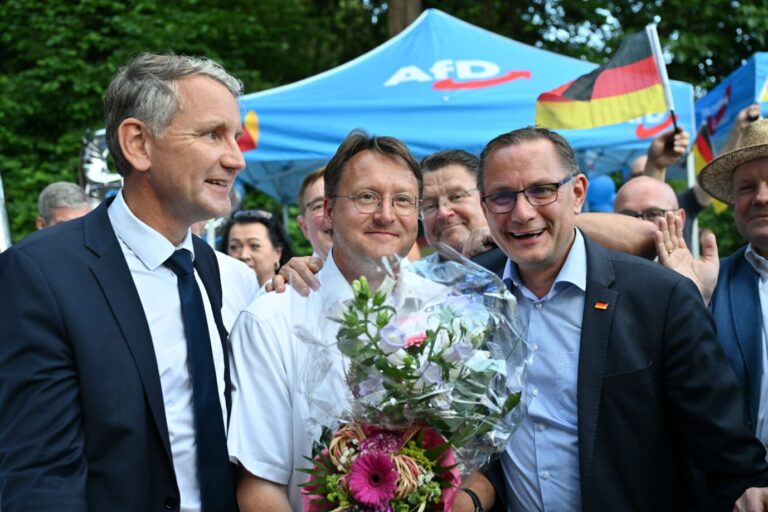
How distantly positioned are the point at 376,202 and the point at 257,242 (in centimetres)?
304

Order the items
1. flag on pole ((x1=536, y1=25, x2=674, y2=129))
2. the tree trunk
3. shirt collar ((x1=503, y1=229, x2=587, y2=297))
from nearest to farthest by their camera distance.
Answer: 1. shirt collar ((x1=503, y1=229, x2=587, y2=297))
2. flag on pole ((x1=536, y1=25, x2=674, y2=129))
3. the tree trunk

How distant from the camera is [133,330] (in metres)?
2.51

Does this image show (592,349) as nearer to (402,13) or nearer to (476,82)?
(476,82)

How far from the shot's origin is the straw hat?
3299 millimetres

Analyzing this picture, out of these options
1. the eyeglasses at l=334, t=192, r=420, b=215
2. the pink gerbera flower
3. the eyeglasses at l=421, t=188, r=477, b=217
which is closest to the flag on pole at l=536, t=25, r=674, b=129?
the eyeglasses at l=421, t=188, r=477, b=217

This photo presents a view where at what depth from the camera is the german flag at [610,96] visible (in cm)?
629

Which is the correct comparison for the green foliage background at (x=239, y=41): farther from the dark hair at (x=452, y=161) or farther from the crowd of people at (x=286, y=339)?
the crowd of people at (x=286, y=339)

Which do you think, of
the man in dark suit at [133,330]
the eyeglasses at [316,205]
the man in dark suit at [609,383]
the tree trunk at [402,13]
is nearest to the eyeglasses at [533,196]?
the man in dark suit at [609,383]

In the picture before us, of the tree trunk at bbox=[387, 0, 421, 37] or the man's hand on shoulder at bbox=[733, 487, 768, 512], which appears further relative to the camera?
the tree trunk at bbox=[387, 0, 421, 37]

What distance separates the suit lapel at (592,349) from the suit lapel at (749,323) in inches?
22.5

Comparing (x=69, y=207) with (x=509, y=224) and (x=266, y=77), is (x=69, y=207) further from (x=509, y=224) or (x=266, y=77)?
(x=266, y=77)

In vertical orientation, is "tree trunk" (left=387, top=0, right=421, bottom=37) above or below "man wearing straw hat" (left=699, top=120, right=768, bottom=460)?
above

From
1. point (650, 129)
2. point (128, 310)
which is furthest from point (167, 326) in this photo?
point (650, 129)

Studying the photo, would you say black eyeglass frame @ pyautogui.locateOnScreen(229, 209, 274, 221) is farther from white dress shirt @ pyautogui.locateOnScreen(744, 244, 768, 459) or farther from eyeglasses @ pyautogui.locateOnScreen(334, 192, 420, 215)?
white dress shirt @ pyautogui.locateOnScreen(744, 244, 768, 459)
